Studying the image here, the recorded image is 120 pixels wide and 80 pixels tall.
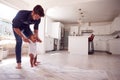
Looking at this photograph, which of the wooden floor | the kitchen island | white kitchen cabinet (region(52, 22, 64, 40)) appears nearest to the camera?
the wooden floor

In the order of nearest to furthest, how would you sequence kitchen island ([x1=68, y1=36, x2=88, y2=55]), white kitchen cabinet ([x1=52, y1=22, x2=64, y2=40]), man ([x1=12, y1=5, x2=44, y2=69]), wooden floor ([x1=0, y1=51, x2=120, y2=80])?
wooden floor ([x1=0, y1=51, x2=120, y2=80]) → man ([x1=12, y1=5, x2=44, y2=69]) → kitchen island ([x1=68, y1=36, x2=88, y2=55]) → white kitchen cabinet ([x1=52, y1=22, x2=64, y2=40])

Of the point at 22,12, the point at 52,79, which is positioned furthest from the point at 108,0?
the point at 52,79

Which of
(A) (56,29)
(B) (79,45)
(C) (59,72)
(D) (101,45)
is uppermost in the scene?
(A) (56,29)

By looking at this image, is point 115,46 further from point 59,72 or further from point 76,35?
point 59,72

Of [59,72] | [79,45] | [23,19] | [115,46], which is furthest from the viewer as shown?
[115,46]

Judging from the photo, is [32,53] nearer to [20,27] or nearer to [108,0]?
[20,27]

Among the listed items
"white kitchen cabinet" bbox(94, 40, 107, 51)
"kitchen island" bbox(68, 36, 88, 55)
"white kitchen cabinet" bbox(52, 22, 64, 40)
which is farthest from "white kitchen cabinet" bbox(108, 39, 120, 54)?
"white kitchen cabinet" bbox(52, 22, 64, 40)

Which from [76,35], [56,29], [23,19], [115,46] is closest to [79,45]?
[76,35]

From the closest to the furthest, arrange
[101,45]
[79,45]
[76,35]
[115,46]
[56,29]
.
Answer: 1. [79,45]
2. [76,35]
3. [115,46]
4. [56,29]
5. [101,45]

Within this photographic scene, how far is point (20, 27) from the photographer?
210 centimetres

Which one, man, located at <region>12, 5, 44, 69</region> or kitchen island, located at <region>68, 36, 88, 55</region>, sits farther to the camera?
kitchen island, located at <region>68, 36, 88, 55</region>

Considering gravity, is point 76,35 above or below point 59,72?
above

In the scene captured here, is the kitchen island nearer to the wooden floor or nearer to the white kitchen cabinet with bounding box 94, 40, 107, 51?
the wooden floor

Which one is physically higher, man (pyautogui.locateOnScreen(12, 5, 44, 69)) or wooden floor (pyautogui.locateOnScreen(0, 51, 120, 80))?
man (pyautogui.locateOnScreen(12, 5, 44, 69))
